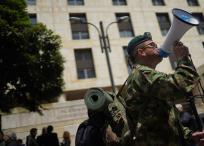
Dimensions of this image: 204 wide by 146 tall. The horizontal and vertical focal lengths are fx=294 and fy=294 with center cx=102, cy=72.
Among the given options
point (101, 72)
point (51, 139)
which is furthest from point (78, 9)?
point (51, 139)

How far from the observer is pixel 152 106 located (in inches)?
84.2

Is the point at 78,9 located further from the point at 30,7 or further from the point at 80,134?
the point at 80,134

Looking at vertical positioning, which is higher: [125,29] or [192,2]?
[192,2]

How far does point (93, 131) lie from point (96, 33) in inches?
947

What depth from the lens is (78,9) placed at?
2719 cm

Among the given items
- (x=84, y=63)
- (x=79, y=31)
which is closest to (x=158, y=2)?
(x=79, y=31)

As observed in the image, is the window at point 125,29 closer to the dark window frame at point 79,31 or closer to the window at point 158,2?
the dark window frame at point 79,31

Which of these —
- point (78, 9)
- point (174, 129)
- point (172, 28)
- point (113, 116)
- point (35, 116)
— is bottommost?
point (174, 129)

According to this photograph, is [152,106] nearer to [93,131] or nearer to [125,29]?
[93,131]

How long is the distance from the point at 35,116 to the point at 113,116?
1784 cm

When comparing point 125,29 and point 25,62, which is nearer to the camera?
point 25,62

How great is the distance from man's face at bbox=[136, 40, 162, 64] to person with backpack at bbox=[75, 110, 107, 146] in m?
0.68

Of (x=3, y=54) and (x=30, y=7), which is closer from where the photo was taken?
(x=3, y=54)

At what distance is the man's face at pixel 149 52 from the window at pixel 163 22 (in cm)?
2679
